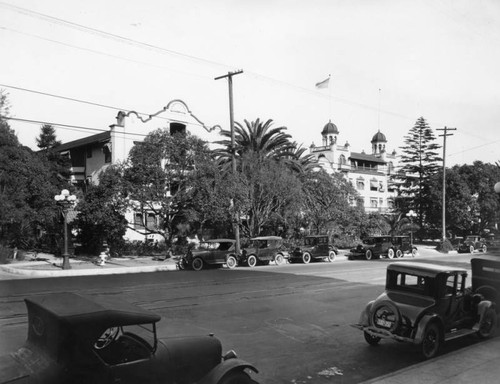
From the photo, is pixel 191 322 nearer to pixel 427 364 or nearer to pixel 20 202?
pixel 427 364

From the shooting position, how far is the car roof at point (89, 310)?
3.81 m

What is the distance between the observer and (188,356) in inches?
183

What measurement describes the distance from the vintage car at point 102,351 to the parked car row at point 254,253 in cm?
1718

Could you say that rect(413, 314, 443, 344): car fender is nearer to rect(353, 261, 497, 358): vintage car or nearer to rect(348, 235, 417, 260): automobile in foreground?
rect(353, 261, 497, 358): vintage car

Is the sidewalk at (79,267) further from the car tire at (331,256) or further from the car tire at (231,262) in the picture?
the car tire at (331,256)

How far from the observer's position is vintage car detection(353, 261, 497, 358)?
7738mm

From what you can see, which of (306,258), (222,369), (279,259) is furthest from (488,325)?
(306,258)

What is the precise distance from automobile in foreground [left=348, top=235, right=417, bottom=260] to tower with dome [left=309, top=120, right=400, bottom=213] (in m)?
24.1

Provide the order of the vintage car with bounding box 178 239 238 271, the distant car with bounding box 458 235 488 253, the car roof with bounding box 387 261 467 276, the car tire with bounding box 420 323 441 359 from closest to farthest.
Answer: the car tire with bounding box 420 323 441 359, the car roof with bounding box 387 261 467 276, the vintage car with bounding box 178 239 238 271, the distant car with bounding box 458 235 488 253

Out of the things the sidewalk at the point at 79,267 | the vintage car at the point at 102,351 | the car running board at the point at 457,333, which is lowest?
the sidewalk at the point at 79,267

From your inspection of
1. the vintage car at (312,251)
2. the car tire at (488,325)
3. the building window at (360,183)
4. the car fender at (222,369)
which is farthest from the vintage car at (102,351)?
the building window at (360,183)

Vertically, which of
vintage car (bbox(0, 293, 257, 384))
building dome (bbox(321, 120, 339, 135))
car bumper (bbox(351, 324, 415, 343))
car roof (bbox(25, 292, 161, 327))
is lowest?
car bumper (bbox(351, 324, 415, 343))

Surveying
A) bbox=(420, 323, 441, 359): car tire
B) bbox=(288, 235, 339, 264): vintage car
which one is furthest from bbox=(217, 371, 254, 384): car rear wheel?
bbox=(288, 235, 339, 264): vintage car

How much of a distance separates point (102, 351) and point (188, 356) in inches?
37.1
